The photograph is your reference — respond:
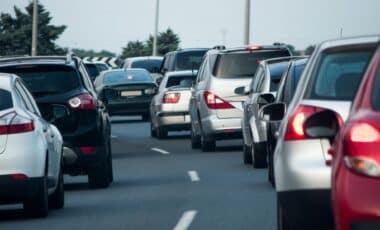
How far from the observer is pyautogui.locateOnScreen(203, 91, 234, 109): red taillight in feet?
98.3

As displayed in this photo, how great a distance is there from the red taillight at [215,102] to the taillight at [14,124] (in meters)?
13.2

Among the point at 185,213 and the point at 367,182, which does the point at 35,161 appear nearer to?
the point at 185,213

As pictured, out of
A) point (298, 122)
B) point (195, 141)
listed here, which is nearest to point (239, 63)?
point (195, 141)

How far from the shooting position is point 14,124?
54.9 ft

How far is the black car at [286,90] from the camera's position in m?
20.8

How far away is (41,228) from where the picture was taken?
53.6 ft

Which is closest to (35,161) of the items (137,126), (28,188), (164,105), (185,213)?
(28,188)

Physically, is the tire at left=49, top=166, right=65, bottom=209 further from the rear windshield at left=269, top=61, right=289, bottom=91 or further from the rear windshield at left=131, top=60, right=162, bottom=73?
the rear windshield at left=131, top=60, right=162, bottom=73

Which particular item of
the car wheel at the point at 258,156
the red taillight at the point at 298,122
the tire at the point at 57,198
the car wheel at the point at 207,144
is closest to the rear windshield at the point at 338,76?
the red taillight at the point at 298,122

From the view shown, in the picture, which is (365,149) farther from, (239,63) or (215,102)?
(239,63)

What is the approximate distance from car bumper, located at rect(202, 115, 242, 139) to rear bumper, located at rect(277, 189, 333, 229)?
17795 millimetres

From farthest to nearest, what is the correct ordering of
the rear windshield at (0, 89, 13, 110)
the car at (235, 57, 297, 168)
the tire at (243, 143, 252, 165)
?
the tire at (243, 143, 252, 165)
the car at (235, 57, 297, 168)
the rear windshield at (0, 89, 13, 110)

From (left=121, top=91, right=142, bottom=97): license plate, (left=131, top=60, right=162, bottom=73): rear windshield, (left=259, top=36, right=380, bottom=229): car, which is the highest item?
(left=259, top=36, right=380, bottom=229): car

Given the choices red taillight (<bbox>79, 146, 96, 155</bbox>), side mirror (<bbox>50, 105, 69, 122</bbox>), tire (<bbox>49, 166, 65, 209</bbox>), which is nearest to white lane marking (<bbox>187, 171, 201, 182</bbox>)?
red taillight (<bbox>79, 146, 96, 155</bbox>)
